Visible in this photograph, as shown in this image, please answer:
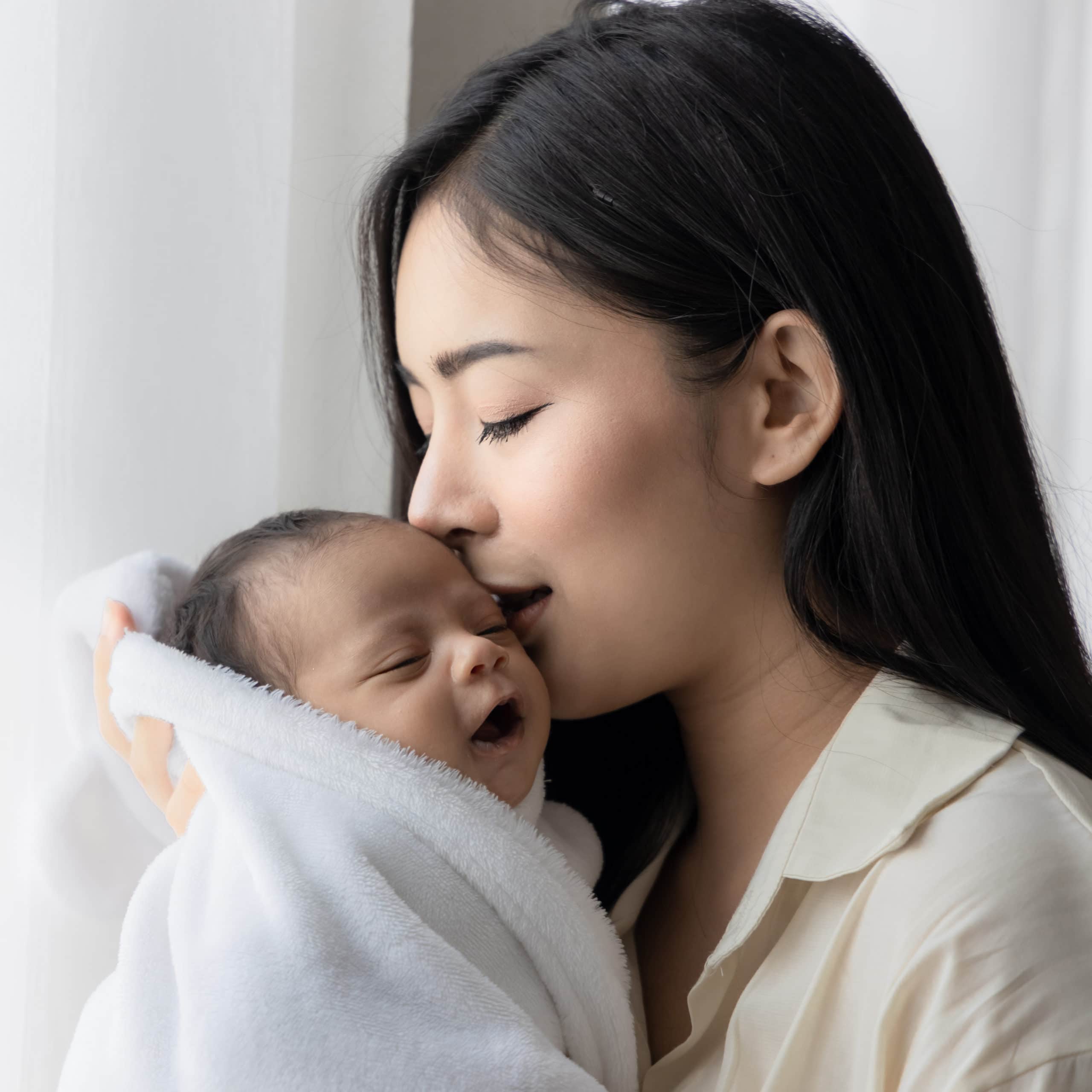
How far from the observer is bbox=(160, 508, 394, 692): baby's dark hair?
41.8 inches

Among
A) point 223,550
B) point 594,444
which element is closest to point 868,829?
point 594,444

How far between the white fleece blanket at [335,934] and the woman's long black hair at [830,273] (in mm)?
410

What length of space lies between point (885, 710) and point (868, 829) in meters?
0.12

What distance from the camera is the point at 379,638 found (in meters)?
1.04

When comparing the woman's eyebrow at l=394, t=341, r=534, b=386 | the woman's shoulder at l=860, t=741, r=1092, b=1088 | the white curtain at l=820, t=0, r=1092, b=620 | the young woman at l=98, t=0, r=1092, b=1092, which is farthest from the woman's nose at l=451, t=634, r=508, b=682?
the white curtain at l=820, t=0, r=1092, b=620

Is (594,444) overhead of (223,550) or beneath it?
overhead

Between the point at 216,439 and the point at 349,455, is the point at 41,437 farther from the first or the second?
the point at 349,455

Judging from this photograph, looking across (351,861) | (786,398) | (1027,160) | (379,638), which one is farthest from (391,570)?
(1027,160)

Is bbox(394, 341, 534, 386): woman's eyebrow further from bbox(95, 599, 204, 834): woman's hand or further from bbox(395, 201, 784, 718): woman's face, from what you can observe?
bbox(95, 599, 204, 834): woman's hand

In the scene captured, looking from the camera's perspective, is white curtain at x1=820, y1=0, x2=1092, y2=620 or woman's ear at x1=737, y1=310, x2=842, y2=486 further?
white curtain at x1=820, y1=0, x2=1092, y2=620

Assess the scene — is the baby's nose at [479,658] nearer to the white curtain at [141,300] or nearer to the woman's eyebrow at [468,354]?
the woman's eyebrow at [468,354]

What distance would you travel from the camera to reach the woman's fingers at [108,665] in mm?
1109

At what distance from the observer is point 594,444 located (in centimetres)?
107

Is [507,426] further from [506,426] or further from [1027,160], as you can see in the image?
[1027,160]
